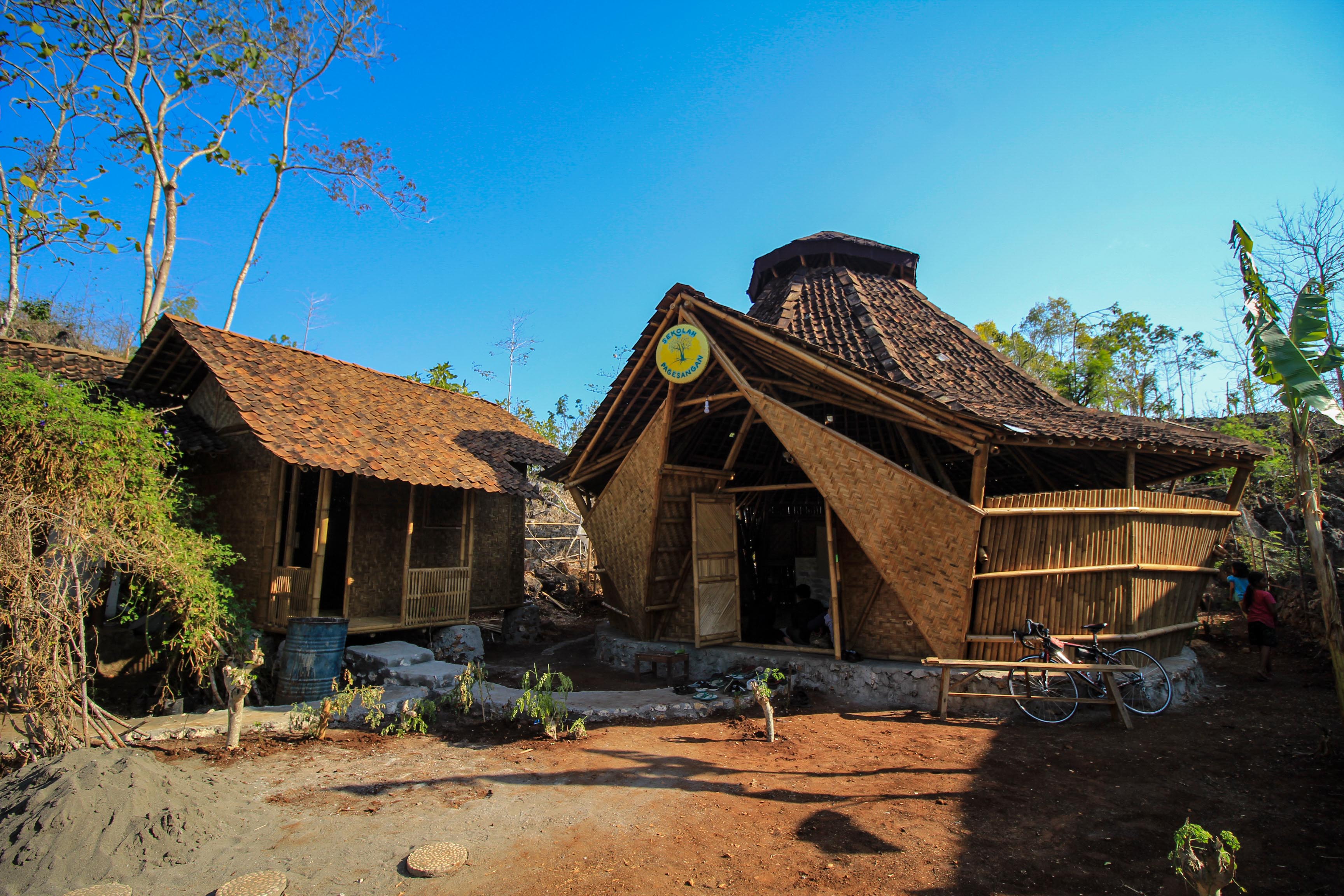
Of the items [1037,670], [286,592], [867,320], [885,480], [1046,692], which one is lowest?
[1046,692]

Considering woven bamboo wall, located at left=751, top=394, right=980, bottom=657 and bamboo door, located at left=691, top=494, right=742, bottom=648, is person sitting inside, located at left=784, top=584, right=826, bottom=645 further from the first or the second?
woven bamboo wall, located at left=751, top=394, right=980, bottom=657

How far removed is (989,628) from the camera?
770cm

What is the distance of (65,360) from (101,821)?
427 inches

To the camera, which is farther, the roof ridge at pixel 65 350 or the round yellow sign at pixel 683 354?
the roof ridge at pixel 65 350

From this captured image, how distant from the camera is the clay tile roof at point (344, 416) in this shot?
375 inches

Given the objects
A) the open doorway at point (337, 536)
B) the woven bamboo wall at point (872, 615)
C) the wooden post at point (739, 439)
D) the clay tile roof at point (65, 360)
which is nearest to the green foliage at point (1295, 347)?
the woven bamboo wall at point (872, 615)

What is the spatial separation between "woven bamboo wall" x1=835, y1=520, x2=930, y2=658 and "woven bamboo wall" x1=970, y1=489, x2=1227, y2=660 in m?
1.02

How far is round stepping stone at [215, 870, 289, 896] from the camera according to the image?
12.1 feet

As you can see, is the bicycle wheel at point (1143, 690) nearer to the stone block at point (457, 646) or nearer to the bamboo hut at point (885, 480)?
the bamboo hut at point (885, 480)

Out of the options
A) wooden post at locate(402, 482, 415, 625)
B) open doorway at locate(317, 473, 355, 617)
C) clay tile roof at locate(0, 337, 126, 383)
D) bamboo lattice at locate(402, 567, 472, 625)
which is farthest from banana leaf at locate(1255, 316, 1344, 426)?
clay tile roof at locate(0, 337, 126, 383)

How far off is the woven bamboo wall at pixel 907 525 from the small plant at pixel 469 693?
15.7 feet

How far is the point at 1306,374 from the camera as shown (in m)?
4.97

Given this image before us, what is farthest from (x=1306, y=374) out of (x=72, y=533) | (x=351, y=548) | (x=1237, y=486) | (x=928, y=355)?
(x=351, y=548)

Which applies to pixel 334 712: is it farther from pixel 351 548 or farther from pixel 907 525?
pixel 907 525
